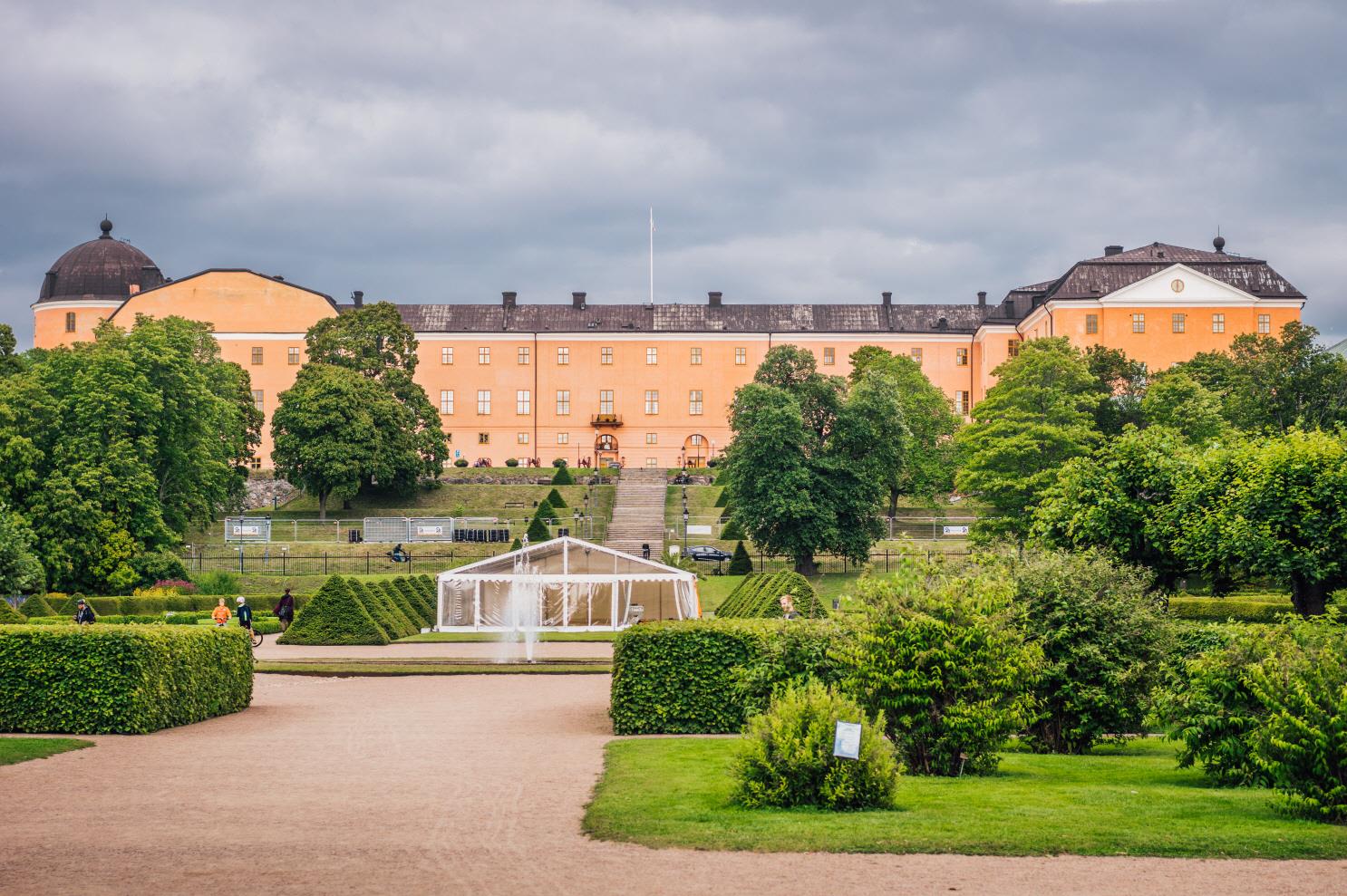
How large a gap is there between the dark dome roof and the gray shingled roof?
14704 millimetres

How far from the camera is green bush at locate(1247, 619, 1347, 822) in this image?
33.7ft

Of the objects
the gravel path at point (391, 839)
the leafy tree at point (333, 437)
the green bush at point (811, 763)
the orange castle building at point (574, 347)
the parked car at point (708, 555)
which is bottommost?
the parked car at point (708, 555)

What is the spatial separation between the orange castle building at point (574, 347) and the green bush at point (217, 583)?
37.9 metres

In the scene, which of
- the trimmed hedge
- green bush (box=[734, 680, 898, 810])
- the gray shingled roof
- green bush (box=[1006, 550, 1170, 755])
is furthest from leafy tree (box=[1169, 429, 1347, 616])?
the gray shingled roof

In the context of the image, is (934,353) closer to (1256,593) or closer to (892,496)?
(892,496)

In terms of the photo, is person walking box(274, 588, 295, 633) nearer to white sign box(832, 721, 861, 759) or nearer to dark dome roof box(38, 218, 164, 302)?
white sign box(832, 721, 861, 759)

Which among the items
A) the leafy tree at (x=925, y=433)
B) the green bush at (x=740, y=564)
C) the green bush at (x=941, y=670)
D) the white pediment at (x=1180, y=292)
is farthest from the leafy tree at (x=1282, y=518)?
the white pediment at (x=1180, y=292)

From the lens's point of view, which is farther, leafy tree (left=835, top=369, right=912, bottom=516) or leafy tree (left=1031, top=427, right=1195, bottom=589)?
leafy tree (left=835, top=369, right=912, bottom=516)

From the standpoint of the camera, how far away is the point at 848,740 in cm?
1024

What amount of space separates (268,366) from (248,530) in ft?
99.8

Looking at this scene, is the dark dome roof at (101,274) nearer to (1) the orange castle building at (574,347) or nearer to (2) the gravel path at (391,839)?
(1) the orange castle building at (574,347)

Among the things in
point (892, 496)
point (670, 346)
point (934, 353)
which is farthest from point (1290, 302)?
point (670, 346)

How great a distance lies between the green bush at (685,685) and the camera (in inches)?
624

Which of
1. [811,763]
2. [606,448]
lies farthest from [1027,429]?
[811,763]
